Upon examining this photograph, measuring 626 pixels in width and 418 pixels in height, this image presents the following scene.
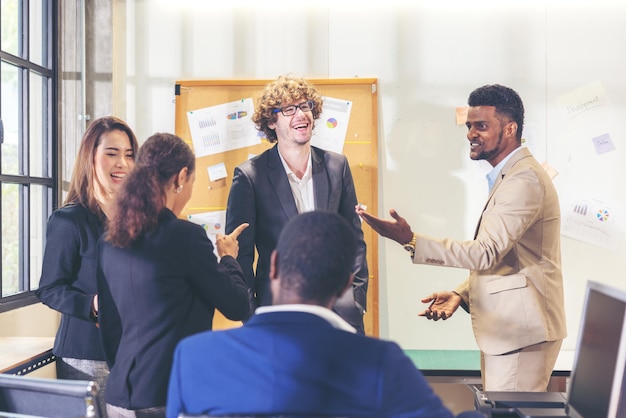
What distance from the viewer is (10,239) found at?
3660mm

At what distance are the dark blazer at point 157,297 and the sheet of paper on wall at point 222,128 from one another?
8.06ft

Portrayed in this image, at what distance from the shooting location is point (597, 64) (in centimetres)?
422

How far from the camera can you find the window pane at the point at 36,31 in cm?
395

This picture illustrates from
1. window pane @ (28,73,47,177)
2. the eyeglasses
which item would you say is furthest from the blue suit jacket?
window pane @ (28,73,47,177)

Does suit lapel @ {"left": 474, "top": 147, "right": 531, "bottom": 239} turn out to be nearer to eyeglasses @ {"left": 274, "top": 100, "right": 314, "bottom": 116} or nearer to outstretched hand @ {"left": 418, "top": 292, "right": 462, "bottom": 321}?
outstretched hand @ {"left": 418, "top": 292, "right": 462, "bottom": 321}

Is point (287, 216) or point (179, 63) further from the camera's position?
A: point (179, 63)

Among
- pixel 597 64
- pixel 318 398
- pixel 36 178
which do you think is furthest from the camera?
pixel 597 64

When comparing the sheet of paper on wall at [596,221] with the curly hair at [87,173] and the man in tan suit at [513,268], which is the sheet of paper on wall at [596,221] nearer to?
the man in tan suit at [513,268]

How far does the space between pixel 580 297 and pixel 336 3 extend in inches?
91.7

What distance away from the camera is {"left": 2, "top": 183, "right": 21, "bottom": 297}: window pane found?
357 centimetres

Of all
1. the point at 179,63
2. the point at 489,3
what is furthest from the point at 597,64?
the point at 179,63

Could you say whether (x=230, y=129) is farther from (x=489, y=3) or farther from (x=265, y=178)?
(x=489, y=3)

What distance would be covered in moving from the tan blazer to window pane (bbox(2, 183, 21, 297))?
→ 2215 millimetres

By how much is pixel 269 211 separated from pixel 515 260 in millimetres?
1027
